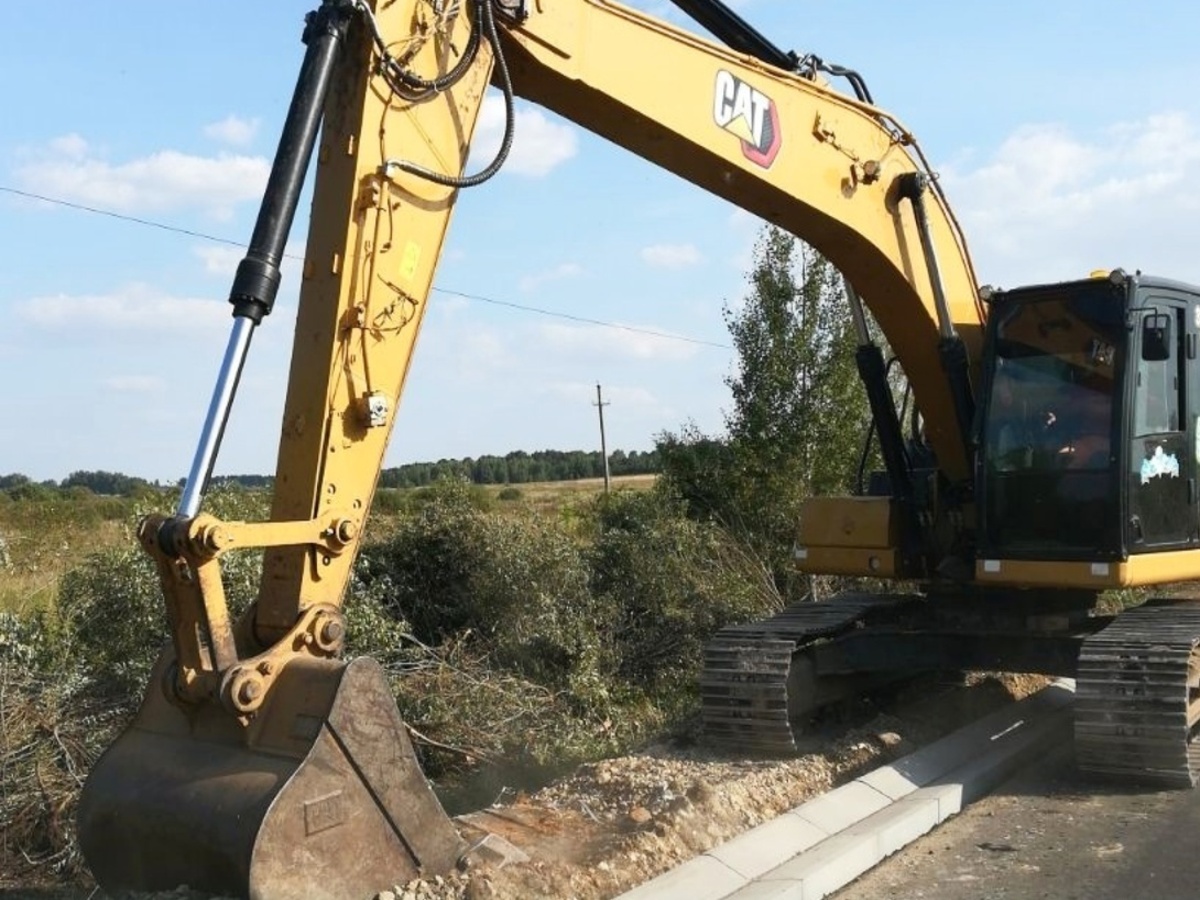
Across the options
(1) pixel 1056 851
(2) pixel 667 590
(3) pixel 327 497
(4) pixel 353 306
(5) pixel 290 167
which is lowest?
(1) pixel 1056 851

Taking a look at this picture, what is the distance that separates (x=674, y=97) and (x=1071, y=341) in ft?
10.3

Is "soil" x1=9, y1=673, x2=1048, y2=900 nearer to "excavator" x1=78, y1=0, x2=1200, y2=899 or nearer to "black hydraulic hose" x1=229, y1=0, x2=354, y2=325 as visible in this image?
"excavator" x1=78, y1=0, x2=1200, y2=899

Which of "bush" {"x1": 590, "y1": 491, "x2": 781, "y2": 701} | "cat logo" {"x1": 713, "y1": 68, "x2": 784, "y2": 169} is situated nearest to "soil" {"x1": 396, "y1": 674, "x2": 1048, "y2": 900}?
"bush" {"x1": 590, "y1": 491, "x2": 781, "y2": 701}

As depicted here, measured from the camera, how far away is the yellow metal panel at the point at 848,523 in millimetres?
8531

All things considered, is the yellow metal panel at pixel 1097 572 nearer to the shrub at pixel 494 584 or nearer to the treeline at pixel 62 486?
the shrub at pixel 494 584

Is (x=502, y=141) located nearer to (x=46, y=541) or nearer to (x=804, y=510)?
(x=804, y=510)

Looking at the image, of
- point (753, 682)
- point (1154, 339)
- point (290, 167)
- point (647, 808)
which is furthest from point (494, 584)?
point (290, 167)

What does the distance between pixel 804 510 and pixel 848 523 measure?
38 cm

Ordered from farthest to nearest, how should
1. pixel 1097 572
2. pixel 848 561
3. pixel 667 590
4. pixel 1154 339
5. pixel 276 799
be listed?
1. pixel 667 590
2. pixel 848 561
3. pixel 1154 339
4. pixel 1097 572
5. pixel 276 799

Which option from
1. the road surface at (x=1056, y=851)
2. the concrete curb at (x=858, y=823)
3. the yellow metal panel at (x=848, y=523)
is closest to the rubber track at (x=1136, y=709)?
the road surface at (x=1056, y=851)

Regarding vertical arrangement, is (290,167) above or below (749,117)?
below

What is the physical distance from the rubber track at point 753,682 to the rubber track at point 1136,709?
162cm

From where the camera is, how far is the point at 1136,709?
7012 millimetres

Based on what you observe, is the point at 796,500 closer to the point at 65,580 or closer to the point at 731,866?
the point at 65,580
